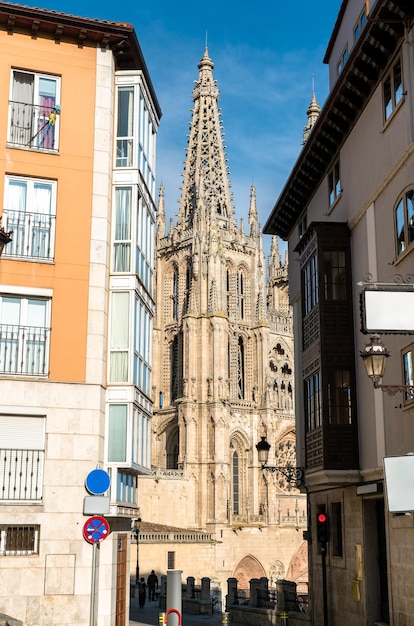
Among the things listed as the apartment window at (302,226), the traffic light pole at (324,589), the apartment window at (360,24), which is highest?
the apartment window at (360,24)

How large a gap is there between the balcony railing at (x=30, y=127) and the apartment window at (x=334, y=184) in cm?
788

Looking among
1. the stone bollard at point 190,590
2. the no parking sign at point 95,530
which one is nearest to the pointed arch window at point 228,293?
the stone bollard at point 190,590

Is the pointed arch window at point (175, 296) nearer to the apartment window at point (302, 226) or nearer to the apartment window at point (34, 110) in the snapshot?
the apartment window at point (302, 226)

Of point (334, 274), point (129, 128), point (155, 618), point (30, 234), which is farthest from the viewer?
point (155, 618)

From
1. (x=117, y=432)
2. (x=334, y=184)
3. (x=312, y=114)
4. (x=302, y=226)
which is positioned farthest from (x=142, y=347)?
(x=312, y=114)

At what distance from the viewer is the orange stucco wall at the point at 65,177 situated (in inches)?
704

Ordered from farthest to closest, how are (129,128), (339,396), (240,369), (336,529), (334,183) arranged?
(240,369), (334,183), (336,529), (339,396), (129,128)

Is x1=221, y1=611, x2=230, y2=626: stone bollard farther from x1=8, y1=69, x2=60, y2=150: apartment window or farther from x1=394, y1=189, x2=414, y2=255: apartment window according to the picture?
x1=8, y1=69, x2=60, y2=150: apartment window

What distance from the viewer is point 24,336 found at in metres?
17.5

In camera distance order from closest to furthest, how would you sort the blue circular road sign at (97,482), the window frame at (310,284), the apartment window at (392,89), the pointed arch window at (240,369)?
the blue circular road sign at (97,482) → the apartment window at (392,89) → the window frame at (310,284) → the pointed arch window at (240,369)

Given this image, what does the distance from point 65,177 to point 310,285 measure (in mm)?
7314

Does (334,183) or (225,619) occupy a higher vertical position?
(334,183)

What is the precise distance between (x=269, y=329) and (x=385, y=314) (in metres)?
72.7

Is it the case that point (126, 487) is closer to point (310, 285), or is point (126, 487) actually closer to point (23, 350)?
point (23, 350)
